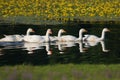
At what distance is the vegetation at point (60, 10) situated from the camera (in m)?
48.7

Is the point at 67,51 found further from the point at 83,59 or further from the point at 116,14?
the point at 116,14

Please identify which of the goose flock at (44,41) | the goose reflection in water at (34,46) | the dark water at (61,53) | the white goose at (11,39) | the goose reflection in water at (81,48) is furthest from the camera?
the white goose at (11,39)

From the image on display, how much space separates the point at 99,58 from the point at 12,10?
99.1 feet

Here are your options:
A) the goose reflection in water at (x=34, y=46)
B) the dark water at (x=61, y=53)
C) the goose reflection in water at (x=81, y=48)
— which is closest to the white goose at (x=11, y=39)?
the dark water at (x=61, y=53)

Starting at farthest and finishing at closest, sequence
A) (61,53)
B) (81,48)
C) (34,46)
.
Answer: (34,46) → (81,48) → (61,53)

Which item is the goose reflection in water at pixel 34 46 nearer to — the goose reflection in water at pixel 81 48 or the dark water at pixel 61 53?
the dark water at pixel 61 53

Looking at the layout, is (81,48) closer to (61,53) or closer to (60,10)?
(61,53)

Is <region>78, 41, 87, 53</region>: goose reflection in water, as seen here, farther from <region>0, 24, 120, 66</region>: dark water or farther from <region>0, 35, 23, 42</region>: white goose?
<region>0, 35, 23, 42</region>: white goose

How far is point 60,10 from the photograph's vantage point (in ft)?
175

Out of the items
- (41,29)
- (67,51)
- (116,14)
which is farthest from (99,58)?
(116,14)

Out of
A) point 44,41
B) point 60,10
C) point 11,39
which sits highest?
point 11,39

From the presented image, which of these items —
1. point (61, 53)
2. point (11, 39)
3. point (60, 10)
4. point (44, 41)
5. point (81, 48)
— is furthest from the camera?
point (60, 10)

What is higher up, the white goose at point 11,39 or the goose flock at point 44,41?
the white goose at point 11,39

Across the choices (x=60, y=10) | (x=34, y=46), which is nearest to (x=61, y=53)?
(x=34, y=46)
